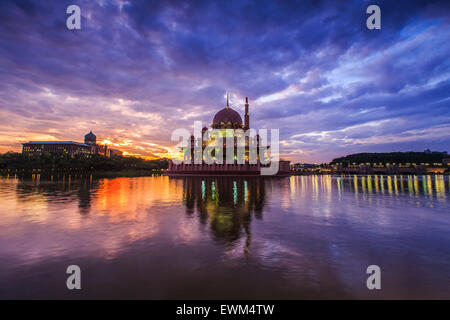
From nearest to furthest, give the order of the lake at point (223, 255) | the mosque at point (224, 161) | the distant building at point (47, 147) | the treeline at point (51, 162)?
the lake at point (223, 255) < the mosque at point (224, 161) < the treeline at point (51, 162) < the distant building at point (47, 147)

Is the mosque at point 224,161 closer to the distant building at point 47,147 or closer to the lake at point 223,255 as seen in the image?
the lake at point 223,255

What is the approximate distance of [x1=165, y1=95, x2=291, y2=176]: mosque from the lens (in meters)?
46.8

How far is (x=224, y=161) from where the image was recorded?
183 ft

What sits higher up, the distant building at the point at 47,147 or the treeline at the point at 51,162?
the distant building at the point at 47,147

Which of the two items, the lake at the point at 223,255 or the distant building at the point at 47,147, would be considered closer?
the lake at the point at 223,255

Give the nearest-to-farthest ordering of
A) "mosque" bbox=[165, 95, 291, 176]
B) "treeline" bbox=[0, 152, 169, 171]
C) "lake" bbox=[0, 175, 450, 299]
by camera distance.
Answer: "lake" bbox=[0, 175, 450, 299], "mosque" bbox=[165, 95, 291, 176], "treeline" bbox=[0, 152, 169, 171]

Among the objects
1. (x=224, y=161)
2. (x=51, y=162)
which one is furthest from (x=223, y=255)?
(x=51, y=162)

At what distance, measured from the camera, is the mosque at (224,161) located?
46.8 meters

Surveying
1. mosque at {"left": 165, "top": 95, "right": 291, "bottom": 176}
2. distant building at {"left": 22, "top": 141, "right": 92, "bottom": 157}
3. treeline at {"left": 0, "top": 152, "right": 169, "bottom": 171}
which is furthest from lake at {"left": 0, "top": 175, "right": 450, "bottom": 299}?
distant building at {"left": 22, "top": 141, "right": 92, "bottom": 157}

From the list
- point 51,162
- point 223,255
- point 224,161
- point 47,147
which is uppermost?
point 47,147

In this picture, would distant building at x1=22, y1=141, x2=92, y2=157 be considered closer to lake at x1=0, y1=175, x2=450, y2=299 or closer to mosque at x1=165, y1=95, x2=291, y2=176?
mosque at x1=165, y1=95, x2=291, y2=176

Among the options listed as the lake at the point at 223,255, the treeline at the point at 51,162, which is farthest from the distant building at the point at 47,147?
the lake at the point at 223,255

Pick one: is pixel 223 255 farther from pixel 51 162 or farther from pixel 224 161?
pixel 51 162

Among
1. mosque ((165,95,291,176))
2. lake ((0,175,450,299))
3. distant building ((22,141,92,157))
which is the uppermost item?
distant building ((22,141,92,157))
